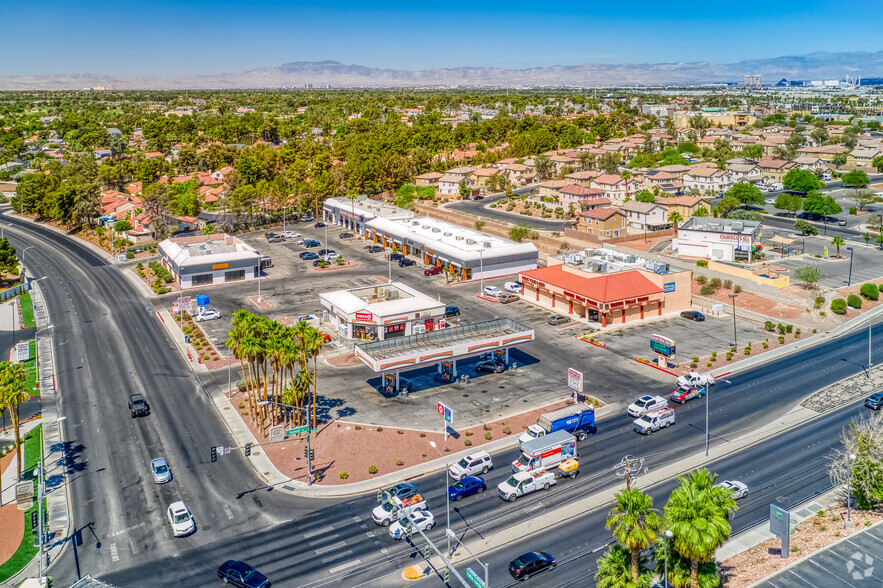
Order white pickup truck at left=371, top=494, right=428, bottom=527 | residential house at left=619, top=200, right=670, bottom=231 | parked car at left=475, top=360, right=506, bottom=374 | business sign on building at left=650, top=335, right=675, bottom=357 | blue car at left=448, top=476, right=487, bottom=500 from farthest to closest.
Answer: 1. residential house at left=619, top=200, right=670, bottom=231
2. business sign on building at left=650, top=335, right=675, bottom=357
3. parked car at left=475, top=360, right=506, bottom=374
4. blue car at left=448, top=476, right=487, bottom=500
5. white pickup truck at left=371, top=494, right=428, bottom=527

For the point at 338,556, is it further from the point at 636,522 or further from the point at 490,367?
the point at 490,367

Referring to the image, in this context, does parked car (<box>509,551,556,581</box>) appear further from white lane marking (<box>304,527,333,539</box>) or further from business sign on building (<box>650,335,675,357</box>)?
business sign on building (<box>650,335,675,357</box>)

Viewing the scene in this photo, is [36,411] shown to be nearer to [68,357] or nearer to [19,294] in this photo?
[68,357]

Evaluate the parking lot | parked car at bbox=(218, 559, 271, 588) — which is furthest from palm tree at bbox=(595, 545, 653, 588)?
the parking lot

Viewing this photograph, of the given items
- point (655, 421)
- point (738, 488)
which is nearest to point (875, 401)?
point (655, 421)

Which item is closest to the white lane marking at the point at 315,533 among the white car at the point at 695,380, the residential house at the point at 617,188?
the white car at the point at 695,380

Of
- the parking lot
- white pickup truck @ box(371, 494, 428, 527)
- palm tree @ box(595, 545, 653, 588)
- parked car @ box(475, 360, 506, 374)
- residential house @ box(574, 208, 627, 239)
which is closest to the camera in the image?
palm tree @ box(595, 545, 653, 588)
